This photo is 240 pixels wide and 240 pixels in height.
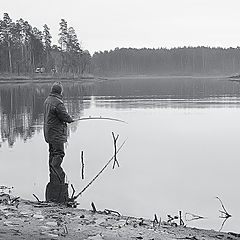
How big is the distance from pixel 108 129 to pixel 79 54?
88.9 meters

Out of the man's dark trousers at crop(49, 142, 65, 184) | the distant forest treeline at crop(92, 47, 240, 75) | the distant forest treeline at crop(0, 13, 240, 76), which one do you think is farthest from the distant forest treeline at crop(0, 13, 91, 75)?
the man's dark trousers at crop(49, 142, 65, 184)

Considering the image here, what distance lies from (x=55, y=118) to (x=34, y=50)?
3582 inches

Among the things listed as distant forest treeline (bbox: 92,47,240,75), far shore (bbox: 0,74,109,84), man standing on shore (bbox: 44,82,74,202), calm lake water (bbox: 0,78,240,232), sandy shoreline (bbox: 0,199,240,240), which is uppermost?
distant forest treeline (bbox: 92,47,240,75)

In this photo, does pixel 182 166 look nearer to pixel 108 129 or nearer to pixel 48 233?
pixel 48 233

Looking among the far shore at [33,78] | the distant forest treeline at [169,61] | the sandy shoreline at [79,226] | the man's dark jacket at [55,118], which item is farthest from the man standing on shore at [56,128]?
the distant forest treeline at [169,61]

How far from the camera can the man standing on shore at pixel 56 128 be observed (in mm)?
10266

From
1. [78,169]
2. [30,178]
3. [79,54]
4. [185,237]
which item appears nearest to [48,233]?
[185,237]

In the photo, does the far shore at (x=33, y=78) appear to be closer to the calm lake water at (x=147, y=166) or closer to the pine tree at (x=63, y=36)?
the pine tree at (x=63, y=36)

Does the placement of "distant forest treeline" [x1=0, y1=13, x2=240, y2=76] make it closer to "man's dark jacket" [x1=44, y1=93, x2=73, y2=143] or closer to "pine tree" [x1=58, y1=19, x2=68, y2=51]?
"pine tree" [x1=58, y1=19, x2=68, y2=51]

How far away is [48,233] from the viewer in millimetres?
6480

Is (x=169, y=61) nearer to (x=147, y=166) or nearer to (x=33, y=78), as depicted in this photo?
(x=33, y=78)

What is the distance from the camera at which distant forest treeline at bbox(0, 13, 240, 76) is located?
95.6 meters

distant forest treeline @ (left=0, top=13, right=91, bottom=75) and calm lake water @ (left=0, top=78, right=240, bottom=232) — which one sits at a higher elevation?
distant forest treeline @ (left=0, top=13, right=91, bottom=75)

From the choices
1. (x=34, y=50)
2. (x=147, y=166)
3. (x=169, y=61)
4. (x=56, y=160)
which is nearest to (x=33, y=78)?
(x=34, y=50)
